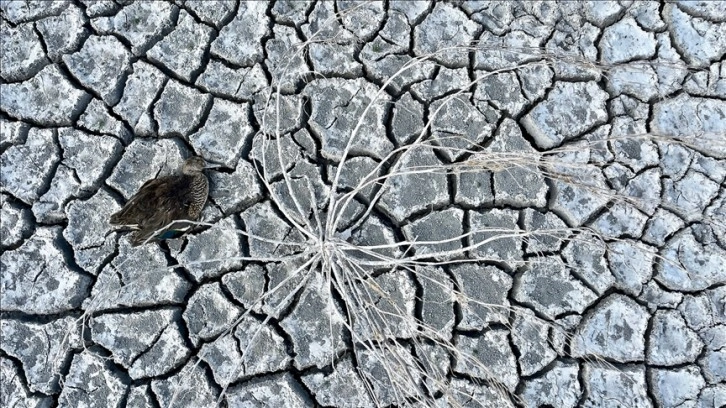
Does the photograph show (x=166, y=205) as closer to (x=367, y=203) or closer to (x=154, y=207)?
(x=154, y=207)

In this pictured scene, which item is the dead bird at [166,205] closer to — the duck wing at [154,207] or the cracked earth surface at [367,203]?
the duck wing at [154,207]

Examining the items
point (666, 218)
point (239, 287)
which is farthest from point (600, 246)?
A: point (239, 287)

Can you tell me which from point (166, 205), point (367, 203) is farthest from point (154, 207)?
point (367, 203)

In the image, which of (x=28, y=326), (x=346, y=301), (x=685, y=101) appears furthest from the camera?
(x=685, y=101)

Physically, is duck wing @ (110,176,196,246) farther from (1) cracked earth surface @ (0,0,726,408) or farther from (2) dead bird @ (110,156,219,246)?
(1) cracked earth surface @ (0,0,726,408)

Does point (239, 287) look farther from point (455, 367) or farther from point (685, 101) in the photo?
point (685, 101)

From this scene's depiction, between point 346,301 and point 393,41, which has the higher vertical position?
point 393,41

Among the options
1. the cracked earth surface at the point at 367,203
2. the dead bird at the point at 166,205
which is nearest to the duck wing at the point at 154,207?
the dead bird at the point at 166,205

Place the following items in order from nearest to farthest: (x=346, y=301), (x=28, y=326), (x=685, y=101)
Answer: (x=346, y=301) → (x=28, y=326) → (x=685, y=101)
